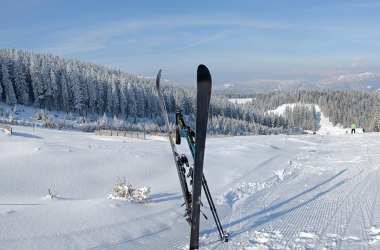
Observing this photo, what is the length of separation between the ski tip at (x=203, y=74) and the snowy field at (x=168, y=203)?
2991mm

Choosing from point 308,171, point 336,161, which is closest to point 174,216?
point 308,171

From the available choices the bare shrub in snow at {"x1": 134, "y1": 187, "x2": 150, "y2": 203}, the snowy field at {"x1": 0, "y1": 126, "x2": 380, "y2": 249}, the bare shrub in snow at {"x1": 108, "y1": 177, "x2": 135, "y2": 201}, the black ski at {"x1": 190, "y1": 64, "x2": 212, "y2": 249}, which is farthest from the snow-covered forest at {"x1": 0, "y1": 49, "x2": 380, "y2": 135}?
the black ski at {"x1": 190, "y1": 64, "x2": 212, "y2": 249}

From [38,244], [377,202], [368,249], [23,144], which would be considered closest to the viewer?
[38,244]

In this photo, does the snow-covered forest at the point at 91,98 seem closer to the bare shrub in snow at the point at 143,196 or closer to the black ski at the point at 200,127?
the bare shrub in snow at the point at 143,196

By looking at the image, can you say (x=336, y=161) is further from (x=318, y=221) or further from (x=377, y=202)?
(x=318, y=221)

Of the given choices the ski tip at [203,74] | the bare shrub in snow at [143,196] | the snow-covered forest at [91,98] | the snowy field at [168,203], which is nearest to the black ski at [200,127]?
the ski tip at [203,74]

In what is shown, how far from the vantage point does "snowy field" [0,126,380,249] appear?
637 centimetres

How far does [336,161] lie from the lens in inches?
685

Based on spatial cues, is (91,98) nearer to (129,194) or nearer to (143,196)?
(129,194)

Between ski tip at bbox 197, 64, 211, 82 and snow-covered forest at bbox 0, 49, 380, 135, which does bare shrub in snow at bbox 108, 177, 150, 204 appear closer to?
ski tip at bbox 197, 64, 211, 82

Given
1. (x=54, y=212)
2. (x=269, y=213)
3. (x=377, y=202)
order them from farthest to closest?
(x=377, y=202) → (x=269, y=213) → (x=54, y=212)

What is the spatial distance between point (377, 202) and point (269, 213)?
3.05 metres

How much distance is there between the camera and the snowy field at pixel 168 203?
637 centimetres

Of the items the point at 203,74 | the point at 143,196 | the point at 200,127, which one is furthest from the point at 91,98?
the point at 203,74
